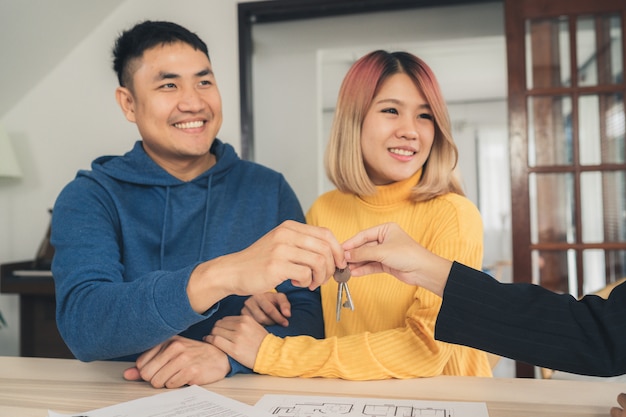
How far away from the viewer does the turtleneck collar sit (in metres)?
1.37

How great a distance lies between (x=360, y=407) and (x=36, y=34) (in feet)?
10.4

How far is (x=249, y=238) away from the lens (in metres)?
1.35

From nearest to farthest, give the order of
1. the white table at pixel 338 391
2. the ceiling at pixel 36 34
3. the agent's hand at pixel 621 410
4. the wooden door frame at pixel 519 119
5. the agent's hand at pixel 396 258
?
the agent's hand at pixel 621 410
the white table at pixel 338 391
the agent's hand at pixel 396 258
the wooden door frame at pixel 519 119
the ceiling at pixel 36 34

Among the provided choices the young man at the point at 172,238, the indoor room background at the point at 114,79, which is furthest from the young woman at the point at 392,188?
the indoor room background at the point at 114,79

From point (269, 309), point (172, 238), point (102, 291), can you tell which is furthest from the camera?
point (172, 238)

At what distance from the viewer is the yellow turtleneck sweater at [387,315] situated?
99cm

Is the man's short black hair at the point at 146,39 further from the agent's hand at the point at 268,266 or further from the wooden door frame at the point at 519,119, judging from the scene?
the wooden door frame at the point at 519,119

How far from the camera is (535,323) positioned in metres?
0.83

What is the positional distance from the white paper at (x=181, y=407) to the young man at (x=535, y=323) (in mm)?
326

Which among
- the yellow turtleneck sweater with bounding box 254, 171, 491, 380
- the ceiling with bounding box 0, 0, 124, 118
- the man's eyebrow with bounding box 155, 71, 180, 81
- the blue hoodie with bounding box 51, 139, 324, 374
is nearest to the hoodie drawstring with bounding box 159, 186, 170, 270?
the blue hoodie with bounding box 51, 139, 324, 374

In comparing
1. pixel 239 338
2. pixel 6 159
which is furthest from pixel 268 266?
pixel 6 159

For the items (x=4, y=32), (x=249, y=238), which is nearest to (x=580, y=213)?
(x=249, y=238)

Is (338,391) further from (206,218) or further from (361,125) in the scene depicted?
(361,125)

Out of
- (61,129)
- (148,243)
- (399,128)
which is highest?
(61,129)
